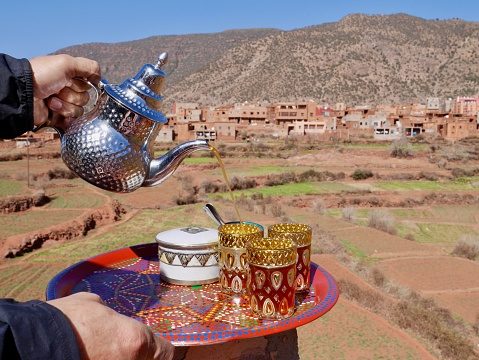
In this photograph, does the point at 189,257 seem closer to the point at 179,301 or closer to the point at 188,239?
the point at 188,239

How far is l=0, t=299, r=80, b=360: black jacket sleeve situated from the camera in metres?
0.68

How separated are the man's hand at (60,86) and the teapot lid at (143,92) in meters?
0.08

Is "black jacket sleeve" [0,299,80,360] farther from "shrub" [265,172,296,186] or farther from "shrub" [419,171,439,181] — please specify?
"shrub" [419,171,439,181]

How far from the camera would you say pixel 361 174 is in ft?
58.5

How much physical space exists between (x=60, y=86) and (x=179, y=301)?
85cm

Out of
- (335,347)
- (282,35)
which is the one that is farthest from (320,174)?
(282,35)

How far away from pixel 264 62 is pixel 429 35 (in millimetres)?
22030

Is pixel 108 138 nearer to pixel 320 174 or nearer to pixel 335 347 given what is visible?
pixel 335 347

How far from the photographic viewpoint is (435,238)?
32.4 feet

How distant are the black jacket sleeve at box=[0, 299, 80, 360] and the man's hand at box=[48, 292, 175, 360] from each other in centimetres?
4

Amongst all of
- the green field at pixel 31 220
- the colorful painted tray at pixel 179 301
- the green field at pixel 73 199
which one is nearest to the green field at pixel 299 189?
the green field at pixel 73 199

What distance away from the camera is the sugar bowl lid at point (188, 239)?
1.80m

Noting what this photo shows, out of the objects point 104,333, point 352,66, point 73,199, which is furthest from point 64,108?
point 352,66

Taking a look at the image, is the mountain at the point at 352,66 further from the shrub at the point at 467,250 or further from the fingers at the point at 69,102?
the fingers at the point at 69,102
